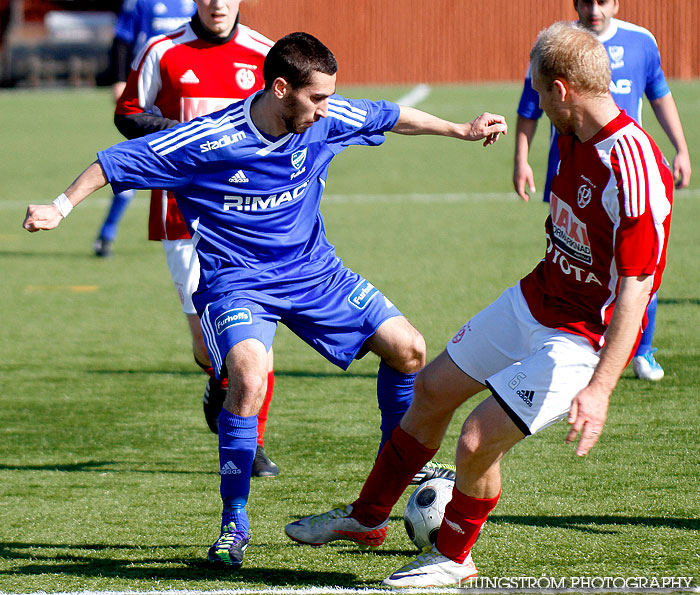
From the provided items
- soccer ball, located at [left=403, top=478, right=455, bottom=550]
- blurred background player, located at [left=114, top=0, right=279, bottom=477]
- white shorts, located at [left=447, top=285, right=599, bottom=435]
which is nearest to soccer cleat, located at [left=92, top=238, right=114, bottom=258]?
blurred background player, located at [left=114, top=0, right=279, bottom=477]

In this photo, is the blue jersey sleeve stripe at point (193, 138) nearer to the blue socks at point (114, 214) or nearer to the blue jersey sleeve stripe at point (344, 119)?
the blue jersey sleeve stripe at point (344, 119)

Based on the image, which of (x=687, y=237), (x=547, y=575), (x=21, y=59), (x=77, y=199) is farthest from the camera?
(x=21, y=59)

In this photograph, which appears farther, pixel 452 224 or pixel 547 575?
pixel 452 224

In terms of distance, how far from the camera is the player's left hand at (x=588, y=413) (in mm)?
3104

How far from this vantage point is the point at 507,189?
14.1 m

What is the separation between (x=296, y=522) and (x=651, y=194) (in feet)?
5.73

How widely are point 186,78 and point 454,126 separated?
61.8 inches

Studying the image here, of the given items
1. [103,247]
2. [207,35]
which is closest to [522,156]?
[207,35]

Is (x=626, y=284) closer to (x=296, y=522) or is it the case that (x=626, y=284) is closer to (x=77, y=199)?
(x=296, y=522)

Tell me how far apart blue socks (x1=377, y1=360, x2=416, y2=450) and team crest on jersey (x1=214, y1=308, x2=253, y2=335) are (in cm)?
65

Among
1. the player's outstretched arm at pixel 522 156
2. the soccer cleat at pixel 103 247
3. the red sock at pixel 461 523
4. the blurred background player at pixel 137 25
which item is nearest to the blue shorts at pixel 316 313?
the red sock at pixel 461 523

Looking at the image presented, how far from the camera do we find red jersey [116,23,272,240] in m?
5.30

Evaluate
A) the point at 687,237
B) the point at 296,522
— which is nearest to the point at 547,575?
the point at 296,522

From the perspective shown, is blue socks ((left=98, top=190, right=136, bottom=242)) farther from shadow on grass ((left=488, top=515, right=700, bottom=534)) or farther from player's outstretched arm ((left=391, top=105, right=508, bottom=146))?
Result: shadow on grass ((left=488, top=515, right=700, bottom=534))
